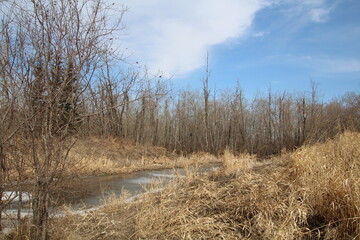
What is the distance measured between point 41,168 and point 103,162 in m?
12.2

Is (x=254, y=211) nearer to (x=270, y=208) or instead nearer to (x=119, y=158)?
(x=270, y=208)

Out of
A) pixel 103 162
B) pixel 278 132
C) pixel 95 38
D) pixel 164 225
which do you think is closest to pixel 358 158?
pixel 164 225

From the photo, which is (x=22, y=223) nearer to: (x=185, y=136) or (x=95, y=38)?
(x=95, y=38)

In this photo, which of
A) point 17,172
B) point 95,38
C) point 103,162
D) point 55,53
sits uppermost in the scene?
point 95,38

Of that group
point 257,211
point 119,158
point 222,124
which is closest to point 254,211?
point 257,211

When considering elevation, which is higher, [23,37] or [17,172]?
[23,37]

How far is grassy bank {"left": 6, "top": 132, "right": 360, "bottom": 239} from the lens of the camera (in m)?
3.40

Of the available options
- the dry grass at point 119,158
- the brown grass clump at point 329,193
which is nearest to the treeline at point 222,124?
the dry grass at point 119,158

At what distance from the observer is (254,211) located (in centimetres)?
389

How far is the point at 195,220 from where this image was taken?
12.7 feet

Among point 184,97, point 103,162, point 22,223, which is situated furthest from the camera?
point 184,97

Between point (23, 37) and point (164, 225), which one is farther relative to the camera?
point (164, 225)

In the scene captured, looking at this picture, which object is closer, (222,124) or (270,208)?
(270,208)

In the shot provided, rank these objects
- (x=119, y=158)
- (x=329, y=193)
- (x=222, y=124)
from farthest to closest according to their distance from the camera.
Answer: (x=222, y=124), (x=119, y=158), (x=329, y=193)
